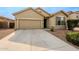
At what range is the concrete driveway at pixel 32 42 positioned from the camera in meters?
8.59

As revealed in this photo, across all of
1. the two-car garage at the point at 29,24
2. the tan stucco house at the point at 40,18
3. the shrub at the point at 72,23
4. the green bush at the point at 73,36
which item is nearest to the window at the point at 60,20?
the tan stucco house at the point at 40,18

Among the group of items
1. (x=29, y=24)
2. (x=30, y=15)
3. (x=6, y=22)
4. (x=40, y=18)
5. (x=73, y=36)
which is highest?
(x=30, y=15)

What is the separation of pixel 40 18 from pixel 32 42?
1128mm

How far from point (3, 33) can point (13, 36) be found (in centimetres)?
46

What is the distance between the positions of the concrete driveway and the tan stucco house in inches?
11.8

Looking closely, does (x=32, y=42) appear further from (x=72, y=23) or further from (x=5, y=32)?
(x=72, y=23)

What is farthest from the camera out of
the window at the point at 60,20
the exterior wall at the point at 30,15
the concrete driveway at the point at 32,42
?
the window at the point at 60,20

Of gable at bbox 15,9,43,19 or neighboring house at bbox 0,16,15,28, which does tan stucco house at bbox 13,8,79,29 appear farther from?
neighboring house at bbox 0,16,15,28

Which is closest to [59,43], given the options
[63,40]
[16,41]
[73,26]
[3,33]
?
[63,40]

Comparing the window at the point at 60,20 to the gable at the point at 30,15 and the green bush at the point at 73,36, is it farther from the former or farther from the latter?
the gable at the point at 30,15

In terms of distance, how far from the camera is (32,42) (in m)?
8.71

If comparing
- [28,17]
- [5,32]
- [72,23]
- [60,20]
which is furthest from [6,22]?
[72,23]

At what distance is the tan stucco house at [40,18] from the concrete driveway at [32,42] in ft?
0.98
